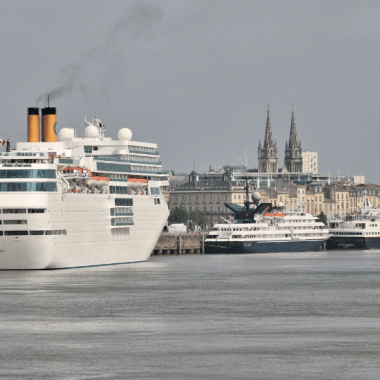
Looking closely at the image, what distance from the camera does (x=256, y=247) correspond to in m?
120

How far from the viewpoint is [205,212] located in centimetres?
18712

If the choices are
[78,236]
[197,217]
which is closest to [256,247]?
[78,236]

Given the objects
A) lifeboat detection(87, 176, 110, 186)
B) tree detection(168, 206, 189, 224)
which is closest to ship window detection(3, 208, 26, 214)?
lifeboat detection(87, 176, 110, 186)

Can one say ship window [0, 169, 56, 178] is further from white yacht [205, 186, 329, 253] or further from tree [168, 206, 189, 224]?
tree [168, 206, 189, 224]

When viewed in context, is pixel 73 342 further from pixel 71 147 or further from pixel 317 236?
pixel 317 236

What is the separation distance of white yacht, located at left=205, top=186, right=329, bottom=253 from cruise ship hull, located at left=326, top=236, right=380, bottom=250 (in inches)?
178

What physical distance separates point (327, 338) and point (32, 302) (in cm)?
1798

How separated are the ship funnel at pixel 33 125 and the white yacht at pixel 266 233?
131 feet

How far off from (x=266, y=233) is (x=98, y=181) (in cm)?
4324

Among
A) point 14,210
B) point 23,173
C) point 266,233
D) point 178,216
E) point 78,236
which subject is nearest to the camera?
point 14,210

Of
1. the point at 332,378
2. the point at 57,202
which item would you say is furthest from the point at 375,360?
the point at 57,202

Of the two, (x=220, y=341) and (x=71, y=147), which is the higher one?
(x=71, y=147)

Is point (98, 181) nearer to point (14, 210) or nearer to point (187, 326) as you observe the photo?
point (14, 210)

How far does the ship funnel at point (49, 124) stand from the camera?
84125 millimetres
